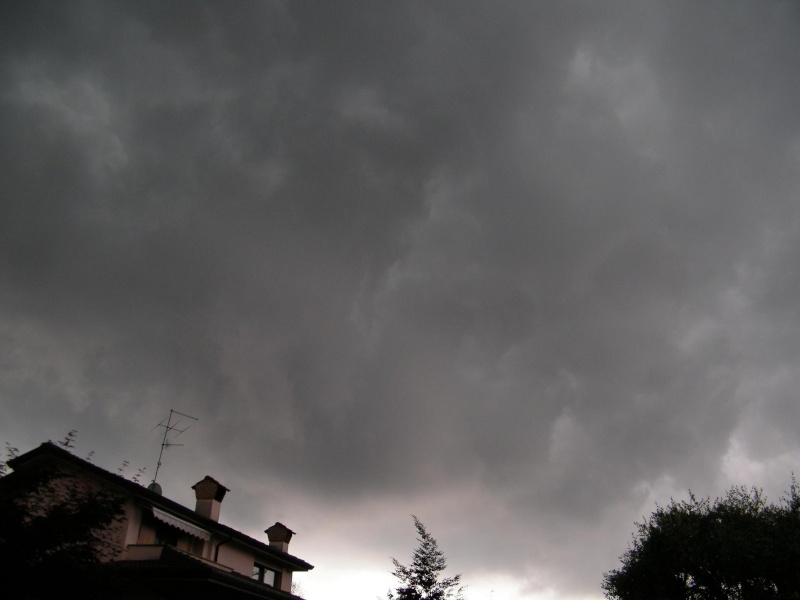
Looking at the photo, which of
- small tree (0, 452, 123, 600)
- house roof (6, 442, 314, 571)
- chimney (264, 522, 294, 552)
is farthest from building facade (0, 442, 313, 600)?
chimney (264, 522, 294, 552)

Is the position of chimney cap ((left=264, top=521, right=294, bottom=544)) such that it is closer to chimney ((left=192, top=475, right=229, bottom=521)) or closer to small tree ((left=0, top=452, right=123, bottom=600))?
chimney ((left=192, top=475, right=229, bottom=521))

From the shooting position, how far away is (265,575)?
2927 cm

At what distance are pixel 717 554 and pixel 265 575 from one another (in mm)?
25744

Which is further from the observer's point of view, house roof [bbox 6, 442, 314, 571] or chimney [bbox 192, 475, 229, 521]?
chimney [bbox 192, 475, 229, 521]

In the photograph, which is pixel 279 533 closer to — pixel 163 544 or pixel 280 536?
pixel 280 536

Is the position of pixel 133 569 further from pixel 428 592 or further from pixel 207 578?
pixel 428 592

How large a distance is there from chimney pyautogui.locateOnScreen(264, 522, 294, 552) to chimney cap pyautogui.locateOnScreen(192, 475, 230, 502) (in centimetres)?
625

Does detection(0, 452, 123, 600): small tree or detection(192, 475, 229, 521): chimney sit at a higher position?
detection(192, 475, 229, 521): chimney

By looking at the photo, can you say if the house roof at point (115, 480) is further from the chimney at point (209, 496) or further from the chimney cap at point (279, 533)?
the chimney cap at point (279, 533)

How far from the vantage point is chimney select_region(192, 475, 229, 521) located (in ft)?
90.5

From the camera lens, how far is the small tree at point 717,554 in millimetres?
27281

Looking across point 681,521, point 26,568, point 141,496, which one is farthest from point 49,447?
point 681,521

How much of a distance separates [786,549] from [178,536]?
30349 millimetres

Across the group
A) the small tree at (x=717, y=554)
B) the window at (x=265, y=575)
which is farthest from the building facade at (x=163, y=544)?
the small tree at (x=717, y=554)
